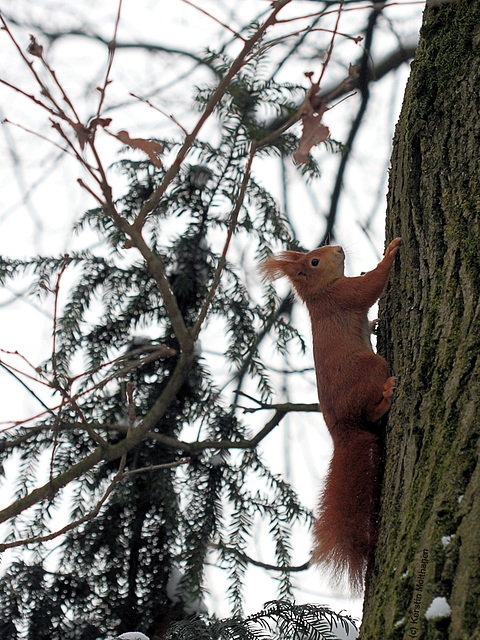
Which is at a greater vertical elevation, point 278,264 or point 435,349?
point 278,264

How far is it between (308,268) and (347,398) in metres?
0.68

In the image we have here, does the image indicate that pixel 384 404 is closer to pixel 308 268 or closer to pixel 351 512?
pixel 351 512

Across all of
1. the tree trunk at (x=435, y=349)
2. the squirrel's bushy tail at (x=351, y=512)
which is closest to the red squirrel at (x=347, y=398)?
the squirrel's bushy tail at (x=351, y=512)

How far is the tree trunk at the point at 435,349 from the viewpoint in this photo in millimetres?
801

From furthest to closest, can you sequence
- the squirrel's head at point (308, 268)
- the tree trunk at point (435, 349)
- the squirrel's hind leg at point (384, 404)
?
the squirrel's head at point (308, 268) < the squirrel's hind leg at point (384, 404) < the tree trunk at point (435, 349)

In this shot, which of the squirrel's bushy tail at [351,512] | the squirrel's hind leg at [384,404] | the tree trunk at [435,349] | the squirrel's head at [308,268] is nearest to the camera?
the tree trunk at [435,349]

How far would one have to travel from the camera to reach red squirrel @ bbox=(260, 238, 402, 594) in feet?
3.98

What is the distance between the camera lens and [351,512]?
1223 mm

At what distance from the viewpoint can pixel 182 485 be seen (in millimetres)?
1826

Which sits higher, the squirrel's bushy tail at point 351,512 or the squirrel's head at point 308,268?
the squirrel's head at point 308,268

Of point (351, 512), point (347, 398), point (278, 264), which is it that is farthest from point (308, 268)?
point (351, 512)

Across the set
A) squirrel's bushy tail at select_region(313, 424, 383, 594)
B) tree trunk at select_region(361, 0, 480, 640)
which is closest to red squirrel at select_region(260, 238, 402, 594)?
squirrel's bushy tail at select_region(313, 424, 383, 594)

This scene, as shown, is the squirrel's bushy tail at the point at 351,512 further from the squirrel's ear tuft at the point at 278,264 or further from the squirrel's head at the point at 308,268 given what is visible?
the squirrel's ear tuft at the point at 278,264

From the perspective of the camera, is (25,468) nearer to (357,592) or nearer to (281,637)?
(281,637)
